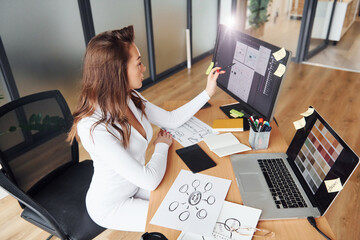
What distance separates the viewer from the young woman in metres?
1.14

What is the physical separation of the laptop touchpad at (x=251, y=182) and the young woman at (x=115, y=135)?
13.2 inches

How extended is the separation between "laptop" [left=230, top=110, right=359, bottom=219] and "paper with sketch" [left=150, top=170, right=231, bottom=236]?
107mm

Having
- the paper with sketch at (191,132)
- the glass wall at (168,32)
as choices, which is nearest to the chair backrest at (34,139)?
the paper with sketch at (191,132)

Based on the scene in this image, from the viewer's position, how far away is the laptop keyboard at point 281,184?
1048 mm

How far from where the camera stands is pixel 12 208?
6.87 ft

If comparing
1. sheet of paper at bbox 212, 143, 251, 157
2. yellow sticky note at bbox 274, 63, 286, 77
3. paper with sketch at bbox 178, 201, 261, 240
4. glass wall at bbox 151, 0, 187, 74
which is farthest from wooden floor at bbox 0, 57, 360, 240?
yellow sticky note at bbox 274, 63, 286, 77

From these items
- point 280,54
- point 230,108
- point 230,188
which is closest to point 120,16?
point 230,108

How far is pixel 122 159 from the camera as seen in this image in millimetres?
1124

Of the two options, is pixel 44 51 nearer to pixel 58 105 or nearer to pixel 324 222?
pixel 58 105

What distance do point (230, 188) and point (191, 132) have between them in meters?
0.45

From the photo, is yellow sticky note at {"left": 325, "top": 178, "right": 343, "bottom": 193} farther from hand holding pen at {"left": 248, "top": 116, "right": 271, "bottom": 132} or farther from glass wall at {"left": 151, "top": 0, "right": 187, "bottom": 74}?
glass wall at {"left": 151, "top": 0, "right": 187, "bottom": 74}

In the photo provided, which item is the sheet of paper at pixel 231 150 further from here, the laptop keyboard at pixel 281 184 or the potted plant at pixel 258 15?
the potted plant at pixel 258 15

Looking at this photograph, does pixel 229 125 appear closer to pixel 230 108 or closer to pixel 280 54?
pixel 230 108

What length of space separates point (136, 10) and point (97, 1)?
0.60 meters
